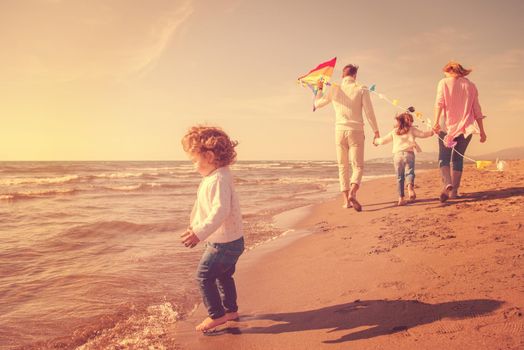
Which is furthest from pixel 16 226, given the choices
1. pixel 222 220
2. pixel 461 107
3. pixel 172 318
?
pixel 461 107

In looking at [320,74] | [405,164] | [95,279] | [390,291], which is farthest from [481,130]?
[95,279]

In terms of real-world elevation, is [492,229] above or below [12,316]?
above

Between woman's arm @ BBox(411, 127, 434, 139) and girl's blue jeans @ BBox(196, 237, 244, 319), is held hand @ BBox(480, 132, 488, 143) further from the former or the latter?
girl's blue jeans @ BBox(196, 237, 244, 319)

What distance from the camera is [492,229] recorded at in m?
3.56

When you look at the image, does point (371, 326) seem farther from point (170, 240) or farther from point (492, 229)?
point (170, 240)

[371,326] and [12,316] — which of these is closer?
[371,326]

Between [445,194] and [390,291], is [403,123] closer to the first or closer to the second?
[445,194]

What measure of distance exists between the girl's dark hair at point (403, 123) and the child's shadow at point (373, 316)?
4889 mm

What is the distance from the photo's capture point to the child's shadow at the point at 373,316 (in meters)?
2.00

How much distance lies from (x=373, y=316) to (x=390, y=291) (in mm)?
361

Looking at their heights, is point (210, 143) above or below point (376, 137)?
below

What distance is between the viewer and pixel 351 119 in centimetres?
618

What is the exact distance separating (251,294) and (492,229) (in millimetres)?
2556

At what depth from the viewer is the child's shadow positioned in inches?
78.8
